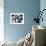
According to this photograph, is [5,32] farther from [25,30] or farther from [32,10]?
[32,10]

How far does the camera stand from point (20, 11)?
5.09 meters

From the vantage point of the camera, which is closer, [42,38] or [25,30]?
[42,38]

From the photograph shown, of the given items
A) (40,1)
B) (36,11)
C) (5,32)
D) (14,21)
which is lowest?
(5,32)

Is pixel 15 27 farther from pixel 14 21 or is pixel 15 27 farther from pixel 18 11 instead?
pixel 18 11

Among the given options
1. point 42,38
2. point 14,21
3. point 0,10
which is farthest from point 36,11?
point 42,38

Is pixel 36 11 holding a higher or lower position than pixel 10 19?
higher

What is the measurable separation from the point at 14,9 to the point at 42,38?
9.44 ft

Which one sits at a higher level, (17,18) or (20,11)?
(20,11)

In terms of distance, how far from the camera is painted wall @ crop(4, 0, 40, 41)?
5.07 meters

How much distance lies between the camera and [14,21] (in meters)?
5.14

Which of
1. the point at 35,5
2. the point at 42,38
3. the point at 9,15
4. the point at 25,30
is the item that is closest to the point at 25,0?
the point at 35,5

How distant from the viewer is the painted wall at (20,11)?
5.07 meters

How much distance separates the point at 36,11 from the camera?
509cm

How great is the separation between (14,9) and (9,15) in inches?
12.2
